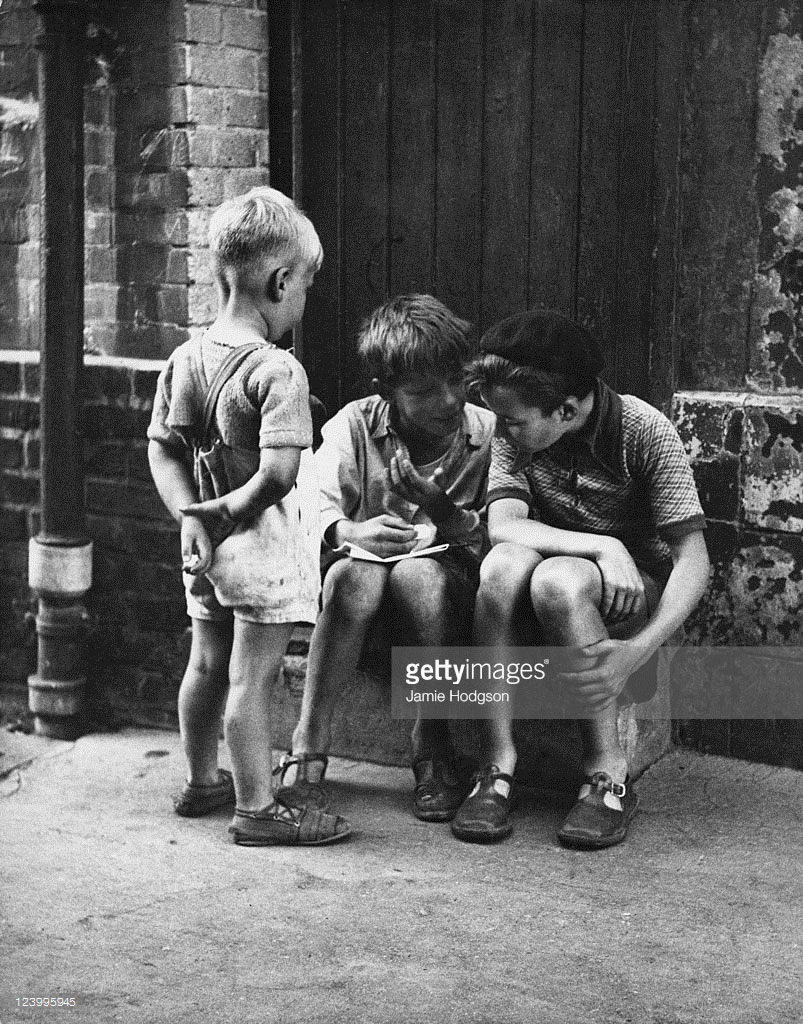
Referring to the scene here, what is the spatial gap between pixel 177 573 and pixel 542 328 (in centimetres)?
145

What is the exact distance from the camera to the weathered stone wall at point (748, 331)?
369 centimetres

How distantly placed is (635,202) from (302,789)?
5.83ft

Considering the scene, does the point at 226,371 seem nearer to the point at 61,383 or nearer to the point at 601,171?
the point at 61,383

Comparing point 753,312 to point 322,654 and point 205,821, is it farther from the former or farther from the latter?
point 205,821

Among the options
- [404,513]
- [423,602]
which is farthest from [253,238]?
[423,602]

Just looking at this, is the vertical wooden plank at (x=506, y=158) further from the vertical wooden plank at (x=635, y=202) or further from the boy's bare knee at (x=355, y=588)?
the boy's bare knee at (x=355, y=588)

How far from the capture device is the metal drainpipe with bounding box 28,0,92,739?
13.4 ft

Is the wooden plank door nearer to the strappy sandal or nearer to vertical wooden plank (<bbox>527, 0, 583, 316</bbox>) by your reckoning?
vertical wooden plank (<bbox>527, 0, 583, 316</bbox>)

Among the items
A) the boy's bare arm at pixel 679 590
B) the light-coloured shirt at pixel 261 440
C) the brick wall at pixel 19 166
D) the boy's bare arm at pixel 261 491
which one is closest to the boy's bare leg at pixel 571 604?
the boy's bare arm at pixel 679 590

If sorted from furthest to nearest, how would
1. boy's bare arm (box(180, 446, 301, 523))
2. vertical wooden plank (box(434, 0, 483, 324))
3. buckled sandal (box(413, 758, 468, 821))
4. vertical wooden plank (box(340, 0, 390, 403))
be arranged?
vertical wooden plank (box(340, 0, 390, 403)) → vertical wooden plank (box(434, 0, 483, 324)) → buckled sandal (box(413, 758, 468, 821)) → boy's bare arm (box(180, 446, 301, 523))

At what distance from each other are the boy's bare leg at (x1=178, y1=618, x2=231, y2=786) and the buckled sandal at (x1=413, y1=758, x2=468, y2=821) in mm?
540

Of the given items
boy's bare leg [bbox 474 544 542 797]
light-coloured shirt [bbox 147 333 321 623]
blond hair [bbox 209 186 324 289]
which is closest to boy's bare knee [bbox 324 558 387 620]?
light-coloured shirt [bbox 147 333 321 623]

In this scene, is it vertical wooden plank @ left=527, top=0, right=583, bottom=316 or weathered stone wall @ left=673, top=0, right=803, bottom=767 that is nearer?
weathered stone wall @ left=673, top=0, right=803, bottom=767

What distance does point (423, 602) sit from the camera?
3.54 m
